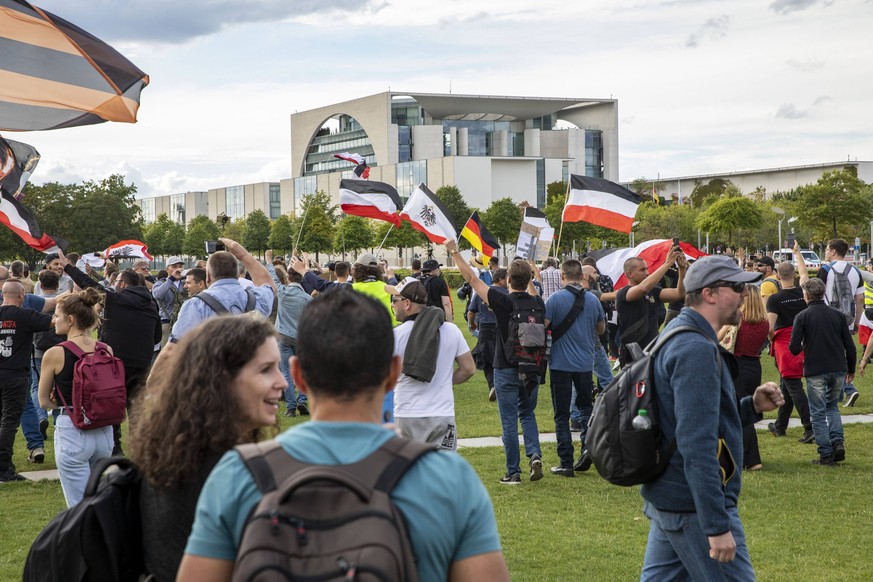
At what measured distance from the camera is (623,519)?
313 inches

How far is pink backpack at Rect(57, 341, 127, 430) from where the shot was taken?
20.1 ft

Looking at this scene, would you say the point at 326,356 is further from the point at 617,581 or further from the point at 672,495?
the point at 617,581

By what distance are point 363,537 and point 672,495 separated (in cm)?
249

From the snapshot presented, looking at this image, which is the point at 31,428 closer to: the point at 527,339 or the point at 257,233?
the point at 527,339

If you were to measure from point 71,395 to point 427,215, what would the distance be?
9.64 meters

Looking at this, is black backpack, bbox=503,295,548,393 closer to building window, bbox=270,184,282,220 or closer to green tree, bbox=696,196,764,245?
green tree, bbox=696,196,764,245

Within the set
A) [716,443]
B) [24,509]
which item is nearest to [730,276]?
[716,443]

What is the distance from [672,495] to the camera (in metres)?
4.07

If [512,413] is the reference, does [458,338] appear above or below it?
above

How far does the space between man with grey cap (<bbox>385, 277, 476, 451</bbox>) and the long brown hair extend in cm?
395

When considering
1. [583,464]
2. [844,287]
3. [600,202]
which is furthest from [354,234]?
[583,464]

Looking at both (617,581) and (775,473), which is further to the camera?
(775,473)

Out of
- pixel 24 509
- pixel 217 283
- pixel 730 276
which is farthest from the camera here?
pixel 24 509

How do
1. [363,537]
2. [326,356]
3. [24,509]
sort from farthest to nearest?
[24,509], [326,356], [363,537]
